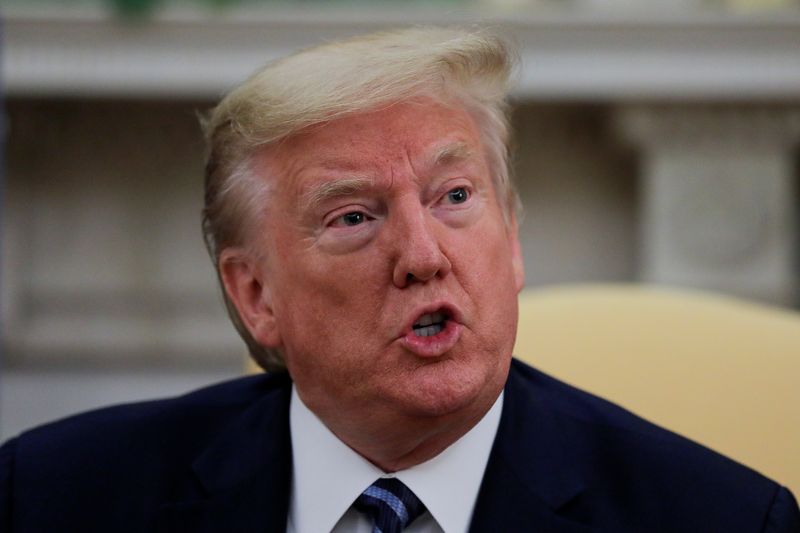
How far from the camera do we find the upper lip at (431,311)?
5.37ft

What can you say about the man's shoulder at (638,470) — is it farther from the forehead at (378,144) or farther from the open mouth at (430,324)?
the forehead at (378,144)

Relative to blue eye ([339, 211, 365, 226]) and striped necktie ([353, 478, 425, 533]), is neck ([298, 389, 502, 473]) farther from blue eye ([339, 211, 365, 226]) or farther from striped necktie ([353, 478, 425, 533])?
blue eye ([339, 211, 365, 226])

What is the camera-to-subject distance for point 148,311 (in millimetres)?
7719

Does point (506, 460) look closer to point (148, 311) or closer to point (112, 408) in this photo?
point (112, 408)

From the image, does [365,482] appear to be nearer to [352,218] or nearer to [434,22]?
[352,218]

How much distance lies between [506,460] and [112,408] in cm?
77

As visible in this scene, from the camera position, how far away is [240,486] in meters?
1.88

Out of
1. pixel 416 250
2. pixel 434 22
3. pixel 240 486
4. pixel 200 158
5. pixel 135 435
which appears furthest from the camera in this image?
pixel 200 158

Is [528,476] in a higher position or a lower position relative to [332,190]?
lower

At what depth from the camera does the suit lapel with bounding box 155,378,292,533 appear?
1.84m

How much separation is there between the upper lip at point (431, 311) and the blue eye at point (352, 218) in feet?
0.56

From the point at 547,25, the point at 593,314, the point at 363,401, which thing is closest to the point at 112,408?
the point at 363,401

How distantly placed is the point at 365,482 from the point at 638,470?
429 mm

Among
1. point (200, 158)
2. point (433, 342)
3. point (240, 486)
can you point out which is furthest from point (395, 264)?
point (200, 158)
